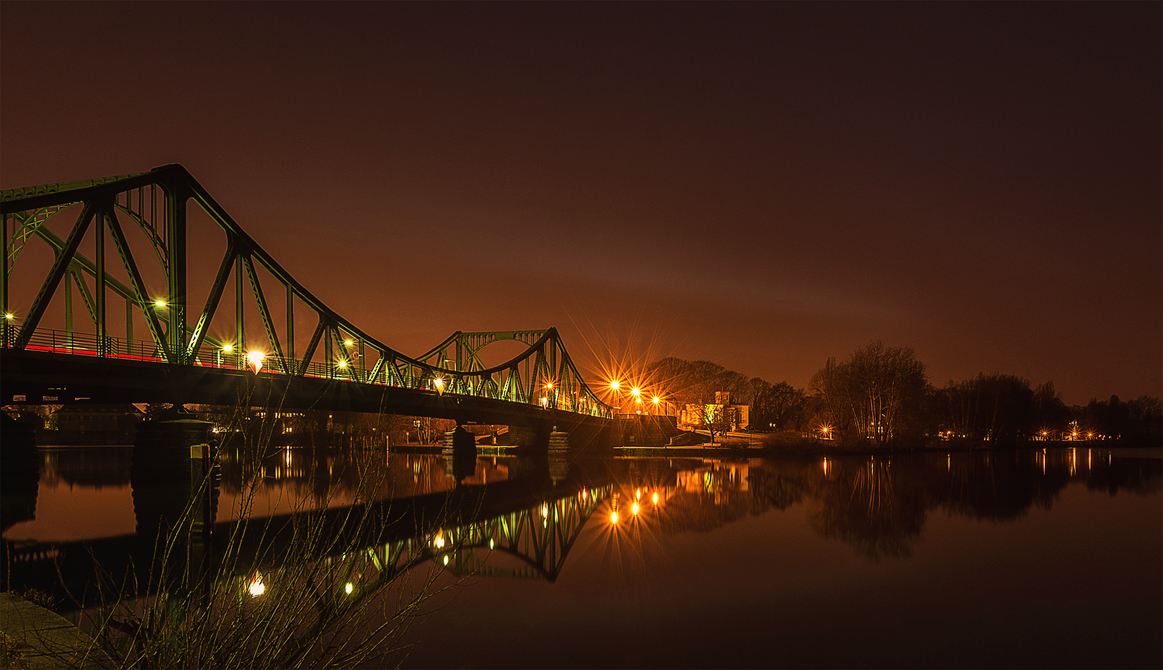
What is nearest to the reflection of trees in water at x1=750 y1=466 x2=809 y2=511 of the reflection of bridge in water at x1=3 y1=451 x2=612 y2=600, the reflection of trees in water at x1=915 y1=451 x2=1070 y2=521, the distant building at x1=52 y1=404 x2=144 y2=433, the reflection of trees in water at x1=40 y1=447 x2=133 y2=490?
the reflection of trees in water at x1=915 y1=451 x2=1070 y2=521

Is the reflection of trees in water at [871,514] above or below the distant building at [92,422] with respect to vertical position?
above

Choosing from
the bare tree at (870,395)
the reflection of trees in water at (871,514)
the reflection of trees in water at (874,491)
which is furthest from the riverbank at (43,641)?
the bare tree at (870,395)

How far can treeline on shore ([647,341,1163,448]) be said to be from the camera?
7969 cm

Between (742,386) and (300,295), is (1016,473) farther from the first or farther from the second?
(742,386)

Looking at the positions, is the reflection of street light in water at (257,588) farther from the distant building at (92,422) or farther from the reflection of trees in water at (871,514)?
the distant building at (92,422)

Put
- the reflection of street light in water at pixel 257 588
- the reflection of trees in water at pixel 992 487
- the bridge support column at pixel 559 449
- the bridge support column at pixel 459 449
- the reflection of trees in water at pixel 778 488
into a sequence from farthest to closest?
the bridge support column at pixel 459 449 < the bridge support column at pixel 559 449 < the reflection of trees in water at pixel 778 488 < the reflection of trees in water at pixel 992 487 < the reflection of street light in water at pixel 257 588

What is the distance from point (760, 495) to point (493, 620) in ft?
84.2

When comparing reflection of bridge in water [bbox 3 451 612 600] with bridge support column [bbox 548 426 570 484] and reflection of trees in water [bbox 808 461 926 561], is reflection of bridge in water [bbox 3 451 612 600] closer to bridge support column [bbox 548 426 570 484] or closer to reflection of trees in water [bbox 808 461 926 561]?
reflection of trees in water [bbox 808 461 926 561]

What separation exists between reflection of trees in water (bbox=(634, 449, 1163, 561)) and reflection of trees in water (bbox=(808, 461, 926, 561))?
0.12 ft

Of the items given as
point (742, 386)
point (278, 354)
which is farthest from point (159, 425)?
point (742, 386)

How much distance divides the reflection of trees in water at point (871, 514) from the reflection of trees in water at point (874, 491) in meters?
0.04

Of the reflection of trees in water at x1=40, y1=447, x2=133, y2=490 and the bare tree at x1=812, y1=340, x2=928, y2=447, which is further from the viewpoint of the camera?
the bare tree at x1=812, y1=340, x2=928, y2=447

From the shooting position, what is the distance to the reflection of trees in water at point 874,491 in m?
28.0

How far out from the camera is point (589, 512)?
31.5 m
